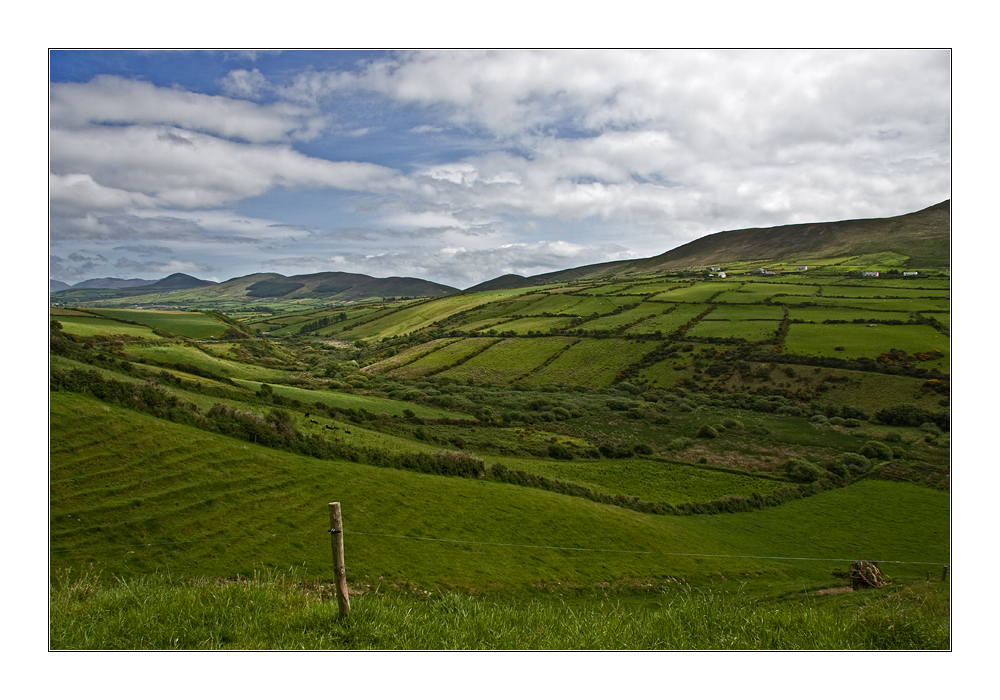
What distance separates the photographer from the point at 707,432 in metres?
39.0

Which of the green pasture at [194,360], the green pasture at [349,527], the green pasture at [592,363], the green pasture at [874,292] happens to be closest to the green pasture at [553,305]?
the green pasture at [592,363]

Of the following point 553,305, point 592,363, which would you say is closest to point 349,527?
point 592,363

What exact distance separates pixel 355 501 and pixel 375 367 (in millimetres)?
54193

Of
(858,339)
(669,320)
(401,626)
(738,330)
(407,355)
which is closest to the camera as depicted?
(401,626)

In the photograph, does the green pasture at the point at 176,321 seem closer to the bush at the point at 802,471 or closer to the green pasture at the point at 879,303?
the bush at the point at 802,471

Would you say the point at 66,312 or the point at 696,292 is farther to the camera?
the point at 696,292

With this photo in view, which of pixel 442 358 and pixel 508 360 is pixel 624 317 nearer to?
pixel 508 360

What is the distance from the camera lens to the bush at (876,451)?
31.2 meters

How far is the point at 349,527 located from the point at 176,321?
3518 cm

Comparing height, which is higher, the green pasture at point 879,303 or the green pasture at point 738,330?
the green pasture at point 879,303

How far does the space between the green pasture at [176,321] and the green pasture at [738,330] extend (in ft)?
195

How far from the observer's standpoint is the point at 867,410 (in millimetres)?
39594

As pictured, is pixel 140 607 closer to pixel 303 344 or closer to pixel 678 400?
pixel 678 400

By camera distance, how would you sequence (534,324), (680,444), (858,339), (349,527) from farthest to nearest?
(534,324) < (858,339) < (680,444) < (349,527)
